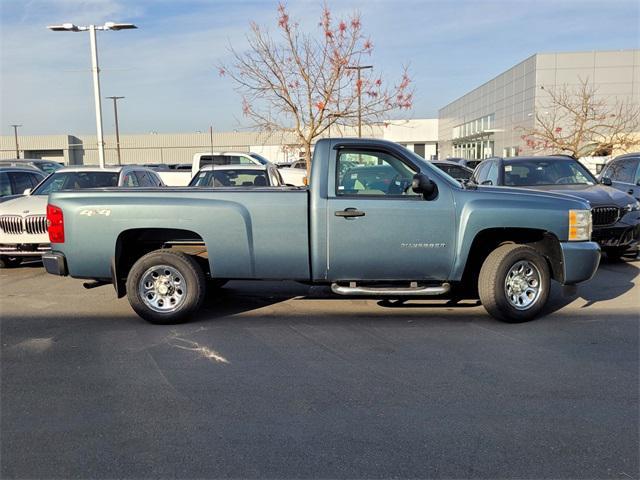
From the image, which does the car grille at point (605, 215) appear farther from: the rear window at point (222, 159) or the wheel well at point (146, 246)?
the rear window at point (222, 159)

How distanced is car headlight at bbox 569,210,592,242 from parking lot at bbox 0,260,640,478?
968 millimetres

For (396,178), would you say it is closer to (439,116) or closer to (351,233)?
(351,233)

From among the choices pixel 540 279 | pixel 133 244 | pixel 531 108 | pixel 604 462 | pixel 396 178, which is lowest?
pixel 604 462

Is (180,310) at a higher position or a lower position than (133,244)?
lower

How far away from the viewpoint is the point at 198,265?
6.25m

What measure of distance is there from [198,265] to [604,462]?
441 centimetres

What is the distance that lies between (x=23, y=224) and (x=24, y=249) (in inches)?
16.6

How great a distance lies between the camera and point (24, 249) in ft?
29.7

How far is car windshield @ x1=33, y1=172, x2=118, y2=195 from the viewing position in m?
10.3

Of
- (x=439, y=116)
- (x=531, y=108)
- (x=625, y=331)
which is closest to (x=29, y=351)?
(x=625, y=331)

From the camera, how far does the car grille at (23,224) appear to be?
8.96 metres

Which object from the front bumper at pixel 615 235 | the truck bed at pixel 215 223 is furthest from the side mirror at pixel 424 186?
the front bumper at pixel 615 235

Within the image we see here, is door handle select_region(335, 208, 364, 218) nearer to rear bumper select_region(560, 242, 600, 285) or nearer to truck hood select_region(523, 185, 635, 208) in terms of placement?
rear bumper select_region(560, 242, 600, 285)

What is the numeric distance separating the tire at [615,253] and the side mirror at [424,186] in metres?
4.79
